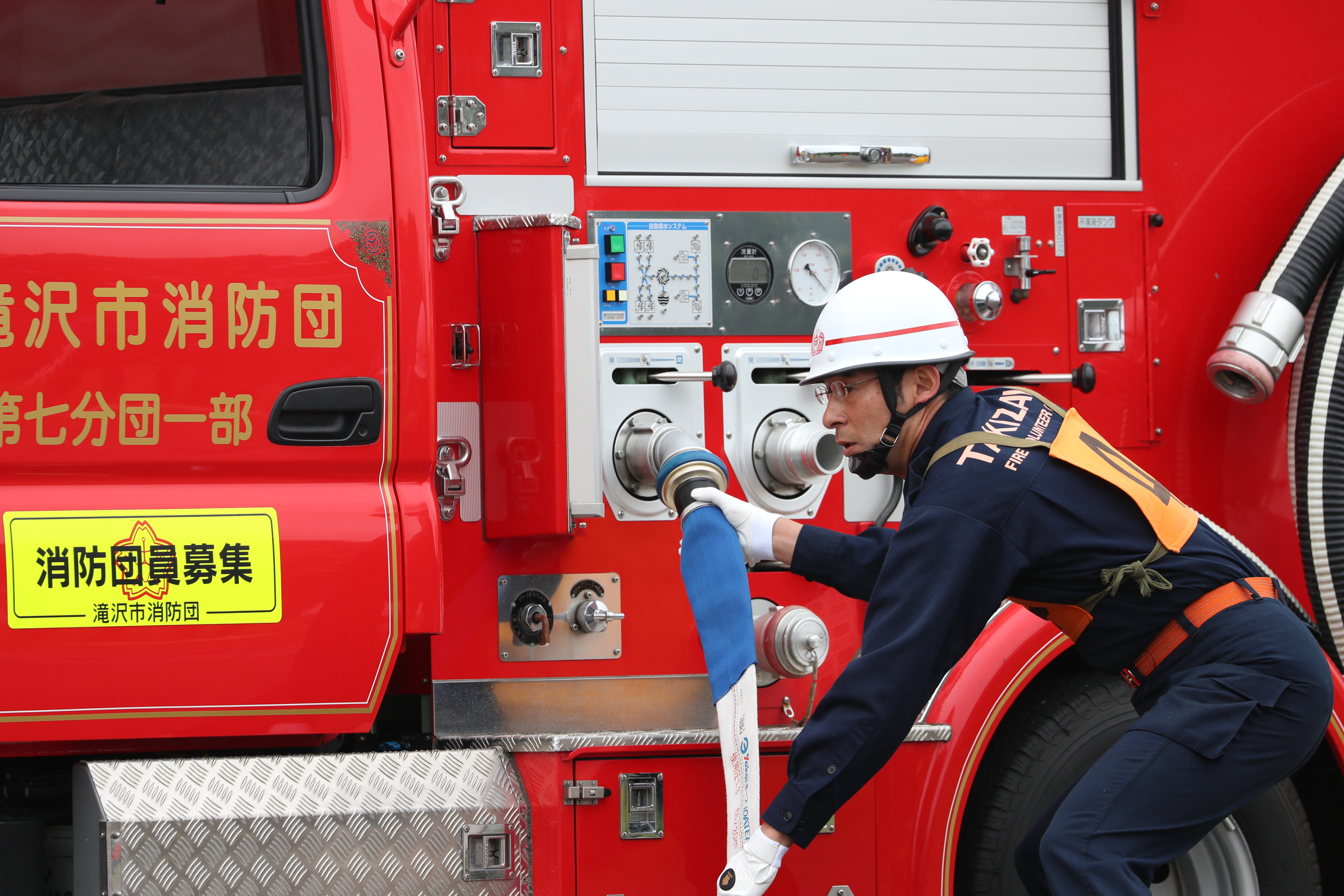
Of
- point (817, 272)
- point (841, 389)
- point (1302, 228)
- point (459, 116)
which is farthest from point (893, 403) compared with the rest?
point (1302, 228)

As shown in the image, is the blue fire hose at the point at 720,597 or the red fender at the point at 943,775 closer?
the blue fire hose at the point at 720,597

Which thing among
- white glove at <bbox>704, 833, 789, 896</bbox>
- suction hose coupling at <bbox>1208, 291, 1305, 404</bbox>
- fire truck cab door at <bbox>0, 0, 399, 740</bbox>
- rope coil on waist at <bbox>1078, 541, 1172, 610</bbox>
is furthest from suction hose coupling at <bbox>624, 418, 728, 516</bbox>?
suction hose coupling at <bbox>1208, 291, 1305, 404</bbox>

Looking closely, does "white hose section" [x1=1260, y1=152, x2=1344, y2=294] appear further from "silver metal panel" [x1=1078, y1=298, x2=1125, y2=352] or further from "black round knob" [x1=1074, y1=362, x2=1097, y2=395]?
"black round knob" [x1=1074, y1=362, x2=1097, y2=395]

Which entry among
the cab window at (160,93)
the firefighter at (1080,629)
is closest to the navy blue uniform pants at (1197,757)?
the firefighter at (1080,629)

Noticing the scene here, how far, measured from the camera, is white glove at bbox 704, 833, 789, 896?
239 centimetres

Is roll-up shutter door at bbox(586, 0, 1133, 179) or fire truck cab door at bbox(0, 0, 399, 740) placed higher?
roll-up shutter door at bbox(586, 0, 1133, 179)

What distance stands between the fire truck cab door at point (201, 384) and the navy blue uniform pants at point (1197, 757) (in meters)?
1.41

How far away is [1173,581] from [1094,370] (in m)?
0.85

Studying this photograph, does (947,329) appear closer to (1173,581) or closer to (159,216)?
(1173,581)

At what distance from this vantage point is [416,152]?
2609mm

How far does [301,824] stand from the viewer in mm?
2508

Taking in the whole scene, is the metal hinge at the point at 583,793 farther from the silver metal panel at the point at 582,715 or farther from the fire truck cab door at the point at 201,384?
the fire truck cab door at the point at 201,384

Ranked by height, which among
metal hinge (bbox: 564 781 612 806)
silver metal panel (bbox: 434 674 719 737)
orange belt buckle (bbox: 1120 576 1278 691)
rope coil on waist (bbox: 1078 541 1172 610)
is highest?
rope coil on waist (bbox: 1078 541 1172 610)

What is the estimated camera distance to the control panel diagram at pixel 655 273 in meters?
2.87
